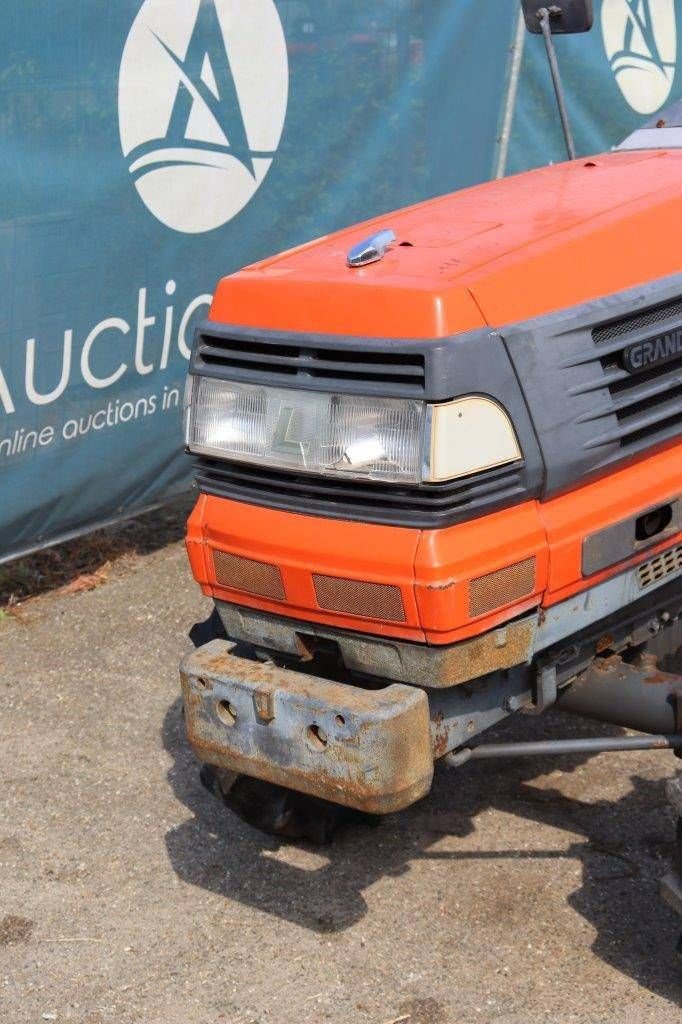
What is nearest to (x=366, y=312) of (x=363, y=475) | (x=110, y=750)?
(x=363, y=475)

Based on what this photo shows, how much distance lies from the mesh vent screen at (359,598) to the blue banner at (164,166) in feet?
8.04

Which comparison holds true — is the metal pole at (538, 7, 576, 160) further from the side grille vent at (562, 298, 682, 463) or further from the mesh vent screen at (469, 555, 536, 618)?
the mesh vent screen at (469, 555, 536, 618)

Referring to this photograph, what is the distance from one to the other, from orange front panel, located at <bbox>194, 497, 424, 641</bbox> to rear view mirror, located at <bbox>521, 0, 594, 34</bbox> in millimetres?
1949

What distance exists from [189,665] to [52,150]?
8.69 feet

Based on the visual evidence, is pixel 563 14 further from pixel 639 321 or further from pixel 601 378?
pixel 601 378

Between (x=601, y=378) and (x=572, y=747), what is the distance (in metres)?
0.87

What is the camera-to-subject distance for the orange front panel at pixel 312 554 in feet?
9.95

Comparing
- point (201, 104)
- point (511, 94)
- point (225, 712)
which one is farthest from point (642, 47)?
point (225, 712)

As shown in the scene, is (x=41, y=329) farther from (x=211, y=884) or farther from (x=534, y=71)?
(x=534, y=71)

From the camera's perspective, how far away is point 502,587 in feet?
10.0

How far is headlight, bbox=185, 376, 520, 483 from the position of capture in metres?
2.97

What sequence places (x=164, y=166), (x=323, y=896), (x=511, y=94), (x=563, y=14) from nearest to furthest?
(x=323, y=896) < (x=563, y=14) < (x=164, y=166) < (x=511, y=94)

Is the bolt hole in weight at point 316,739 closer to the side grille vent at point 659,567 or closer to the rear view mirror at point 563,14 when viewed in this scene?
the side grille vent at point 659,567

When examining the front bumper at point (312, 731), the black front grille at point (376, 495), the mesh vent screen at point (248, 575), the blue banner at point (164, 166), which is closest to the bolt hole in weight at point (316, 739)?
the front bumper at point (312, 731)
